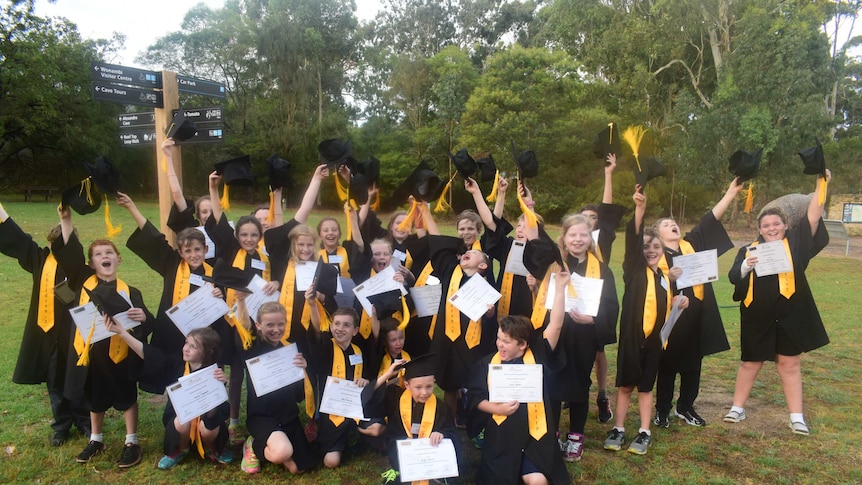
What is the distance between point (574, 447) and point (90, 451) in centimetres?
380

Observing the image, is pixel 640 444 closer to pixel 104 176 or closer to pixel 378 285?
pixel 378 285

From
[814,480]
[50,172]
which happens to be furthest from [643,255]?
[50,172]

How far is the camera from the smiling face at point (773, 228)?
4.78m

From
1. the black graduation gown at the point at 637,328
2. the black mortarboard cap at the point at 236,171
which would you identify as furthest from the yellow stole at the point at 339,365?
the black graduation gown at the point at 637,328

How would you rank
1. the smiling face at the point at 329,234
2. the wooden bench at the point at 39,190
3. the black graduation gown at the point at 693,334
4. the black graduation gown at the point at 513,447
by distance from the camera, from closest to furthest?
the black graduation gown at the point at 513,447 → the black graduation gown at the point at 693,334 → the smiling face at the point at 329,234 → the wooden bench at the point at 39,190

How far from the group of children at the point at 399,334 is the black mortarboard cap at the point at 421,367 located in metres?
0.01

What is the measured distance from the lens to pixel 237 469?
4180 millimetres

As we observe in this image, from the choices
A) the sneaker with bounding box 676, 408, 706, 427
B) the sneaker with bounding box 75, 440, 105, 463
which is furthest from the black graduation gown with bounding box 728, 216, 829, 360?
the sneaker with bounding box 75, 440, 105, 463

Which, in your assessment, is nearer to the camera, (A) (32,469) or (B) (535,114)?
(A) (32,469)

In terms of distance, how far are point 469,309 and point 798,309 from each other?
2.96 m

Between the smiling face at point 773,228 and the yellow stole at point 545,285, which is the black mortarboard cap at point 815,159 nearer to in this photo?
the smiling face at point 773,228

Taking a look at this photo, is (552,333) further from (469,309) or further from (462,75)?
(462,75)

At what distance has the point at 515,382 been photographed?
3.82 metres

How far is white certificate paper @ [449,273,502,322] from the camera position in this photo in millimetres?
4199
